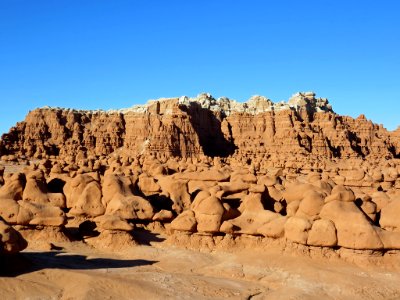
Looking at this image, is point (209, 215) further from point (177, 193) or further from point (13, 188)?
point (13, 188)

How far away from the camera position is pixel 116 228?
1430cm

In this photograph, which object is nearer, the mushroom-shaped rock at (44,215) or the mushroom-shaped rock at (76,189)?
the mushroom-shaped rock at (44,215)

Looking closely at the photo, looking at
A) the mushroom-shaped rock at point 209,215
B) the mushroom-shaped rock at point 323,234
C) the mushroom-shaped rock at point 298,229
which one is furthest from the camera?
the mushroom-shaped rock at point 209,215

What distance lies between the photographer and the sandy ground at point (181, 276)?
9.25m

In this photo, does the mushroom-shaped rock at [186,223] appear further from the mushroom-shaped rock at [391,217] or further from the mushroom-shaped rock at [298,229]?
the mushroom-shaped rock at [391,217]

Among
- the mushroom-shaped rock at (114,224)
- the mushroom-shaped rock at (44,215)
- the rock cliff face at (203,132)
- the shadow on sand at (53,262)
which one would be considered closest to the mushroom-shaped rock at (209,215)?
the mushroom-shaped rock at (114,224)

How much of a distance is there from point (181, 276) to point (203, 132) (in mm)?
58554

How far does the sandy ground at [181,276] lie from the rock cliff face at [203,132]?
41.3 m

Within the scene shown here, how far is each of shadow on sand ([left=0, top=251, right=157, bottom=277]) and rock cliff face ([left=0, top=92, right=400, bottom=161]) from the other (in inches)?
1649

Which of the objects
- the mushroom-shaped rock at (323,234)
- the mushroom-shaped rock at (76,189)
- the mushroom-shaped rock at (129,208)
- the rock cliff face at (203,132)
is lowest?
the mushroom-shaped rock at (323,234)

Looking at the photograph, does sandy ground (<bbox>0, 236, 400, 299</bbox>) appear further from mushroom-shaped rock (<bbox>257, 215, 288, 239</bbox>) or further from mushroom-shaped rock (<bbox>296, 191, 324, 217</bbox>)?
mushroom-shaped rock (<bbox>296, 191, 324, 217</bbox>)

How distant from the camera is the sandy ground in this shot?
9.25 m

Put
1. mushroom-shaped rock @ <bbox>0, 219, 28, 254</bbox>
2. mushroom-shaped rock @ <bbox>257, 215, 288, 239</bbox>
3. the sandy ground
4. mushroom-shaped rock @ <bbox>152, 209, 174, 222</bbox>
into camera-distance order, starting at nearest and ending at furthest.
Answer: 1. the sandy ground
2. mushroom-shaped rock @ <bbox>0, 219, 28, 254</bbox>
3. mushroom-shaped rock @ <bbox>257, 215, 288, 239</bbox>
4. mushroom-shaped rock @ <bbox>152, 209, 174, 222</bbox>

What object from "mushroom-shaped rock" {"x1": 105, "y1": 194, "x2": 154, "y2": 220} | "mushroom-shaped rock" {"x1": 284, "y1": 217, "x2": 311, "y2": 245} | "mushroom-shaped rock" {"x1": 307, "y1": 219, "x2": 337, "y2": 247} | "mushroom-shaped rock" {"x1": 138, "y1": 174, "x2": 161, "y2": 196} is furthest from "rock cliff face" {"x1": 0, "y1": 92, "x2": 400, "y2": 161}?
"mushroom-shaped rock" {"x1": 307, "y1": 219, "x2": 337, "y2": 247}
